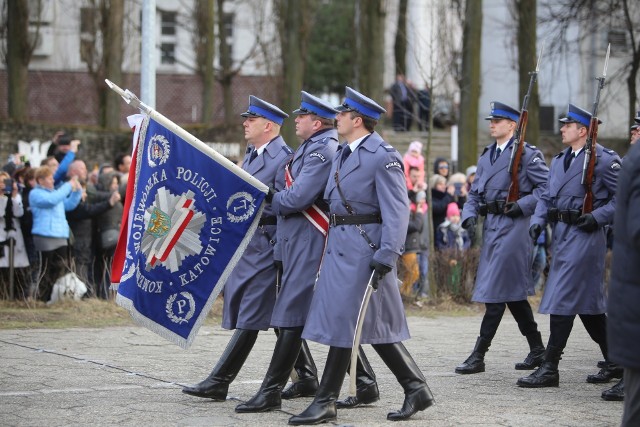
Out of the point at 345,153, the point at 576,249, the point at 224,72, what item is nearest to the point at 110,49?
the point at 224,72

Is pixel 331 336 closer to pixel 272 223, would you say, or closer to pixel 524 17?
pixel 272 223

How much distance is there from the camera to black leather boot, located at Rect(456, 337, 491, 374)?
1034 centimetres

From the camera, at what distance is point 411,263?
15516mm

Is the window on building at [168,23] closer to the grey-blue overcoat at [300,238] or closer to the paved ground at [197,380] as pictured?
the paved ground at [197,380]

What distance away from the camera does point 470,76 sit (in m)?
22.5

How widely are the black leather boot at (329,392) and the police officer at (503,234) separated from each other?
241 cm

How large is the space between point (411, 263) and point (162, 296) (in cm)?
701

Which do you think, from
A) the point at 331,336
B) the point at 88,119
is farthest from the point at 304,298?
the point at 88,119

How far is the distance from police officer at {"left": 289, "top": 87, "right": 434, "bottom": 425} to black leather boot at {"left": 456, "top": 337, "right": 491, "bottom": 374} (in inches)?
83.2

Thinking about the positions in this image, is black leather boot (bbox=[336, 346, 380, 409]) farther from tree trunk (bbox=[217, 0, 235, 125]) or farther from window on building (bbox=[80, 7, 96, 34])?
tree trunk (bbox=[217, 0, 235, 125])

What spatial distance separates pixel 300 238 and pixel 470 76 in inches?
565

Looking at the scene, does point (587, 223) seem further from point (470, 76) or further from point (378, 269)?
point (470, 76)

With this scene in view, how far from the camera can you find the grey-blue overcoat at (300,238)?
8.57 metres

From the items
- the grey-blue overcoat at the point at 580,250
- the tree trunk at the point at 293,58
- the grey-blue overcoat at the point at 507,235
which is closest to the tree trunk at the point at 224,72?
the tree trunk at the point at 293,58
